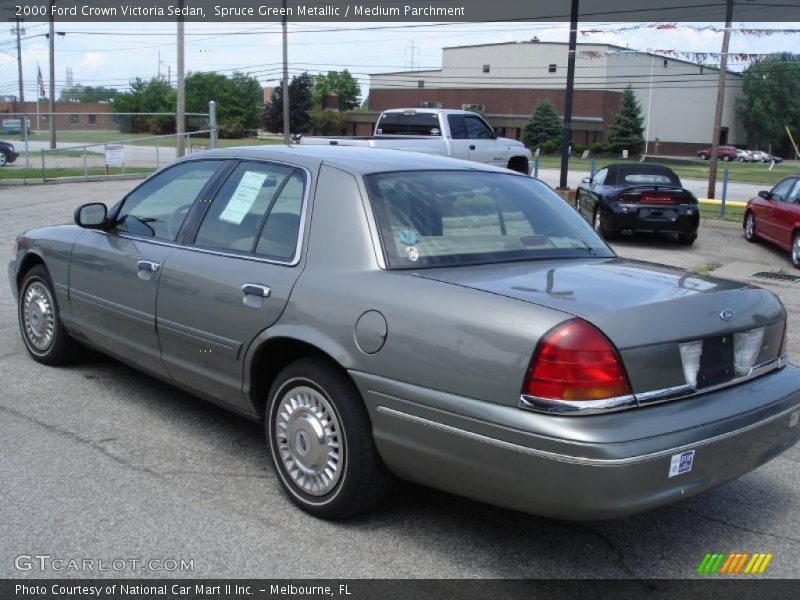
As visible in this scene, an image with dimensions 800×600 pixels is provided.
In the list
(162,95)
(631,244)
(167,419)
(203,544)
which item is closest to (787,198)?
(631,244)

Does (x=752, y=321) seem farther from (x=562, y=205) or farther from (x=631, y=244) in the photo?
(x=631, y=244)

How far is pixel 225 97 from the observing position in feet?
229

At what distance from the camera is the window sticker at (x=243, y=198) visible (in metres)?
4.50

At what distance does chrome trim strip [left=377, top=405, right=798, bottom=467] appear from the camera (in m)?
2.96

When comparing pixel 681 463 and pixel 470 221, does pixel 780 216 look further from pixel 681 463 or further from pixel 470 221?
pixel 681 463

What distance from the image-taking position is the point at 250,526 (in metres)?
3.78

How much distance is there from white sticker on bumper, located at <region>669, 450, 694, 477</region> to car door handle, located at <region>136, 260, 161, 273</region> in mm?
2959

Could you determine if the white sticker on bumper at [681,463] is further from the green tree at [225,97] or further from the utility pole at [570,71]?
the green tree at [225,97]

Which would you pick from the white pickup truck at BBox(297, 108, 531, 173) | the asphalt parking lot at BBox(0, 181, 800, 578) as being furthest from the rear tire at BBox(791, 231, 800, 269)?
the asphalt parking lot at BBox(0, 181, 800, 578)

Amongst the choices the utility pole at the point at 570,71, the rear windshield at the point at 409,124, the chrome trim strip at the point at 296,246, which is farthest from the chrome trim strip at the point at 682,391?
the utility pole at the point at 570,71

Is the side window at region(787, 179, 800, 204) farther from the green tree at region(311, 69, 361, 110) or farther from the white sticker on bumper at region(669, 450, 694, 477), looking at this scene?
the green tree at region(311, 69, 361, 110)

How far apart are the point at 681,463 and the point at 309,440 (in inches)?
62.3

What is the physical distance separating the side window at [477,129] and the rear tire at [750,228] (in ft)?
18.6

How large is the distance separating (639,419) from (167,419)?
10.2 ft
